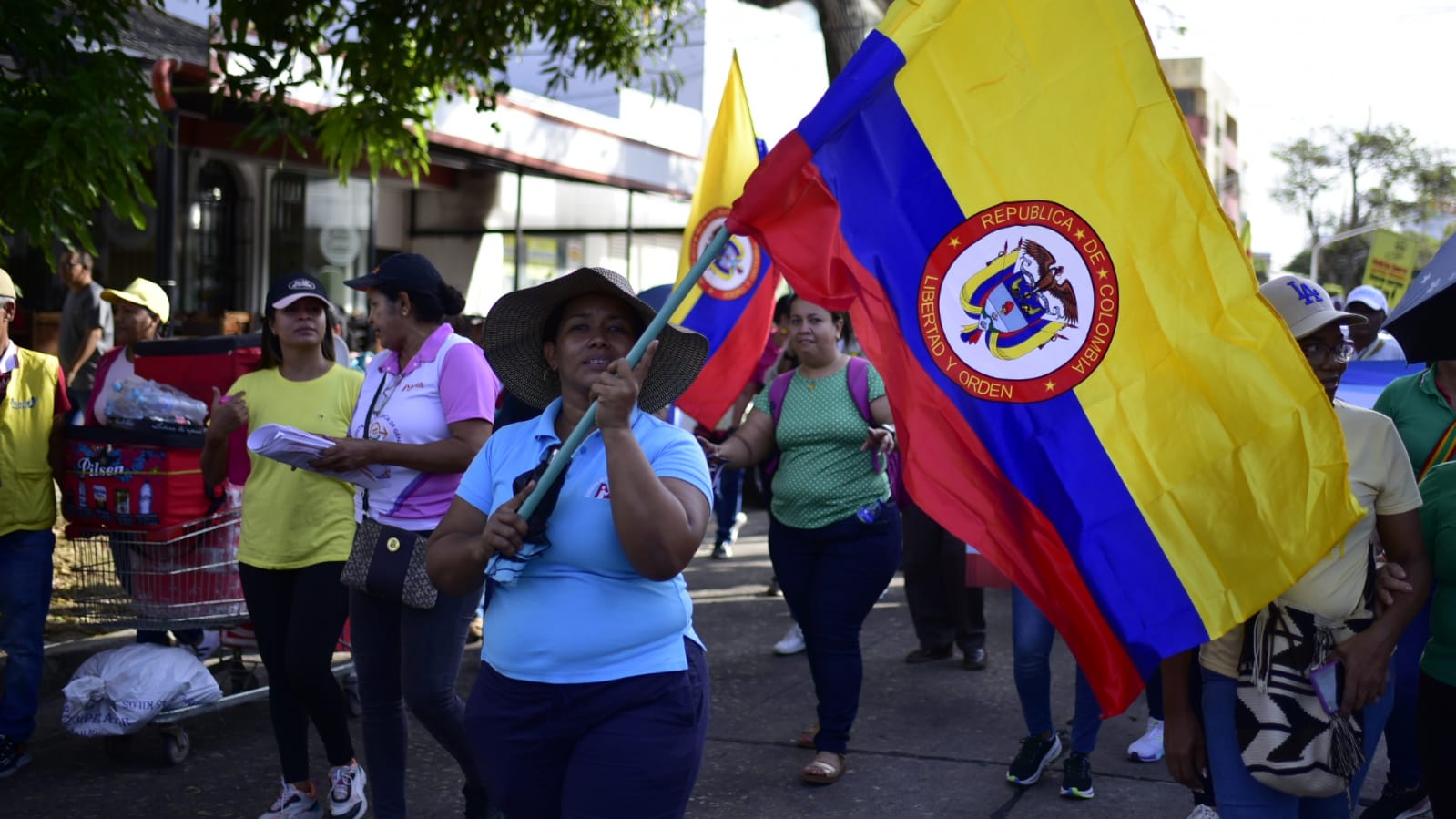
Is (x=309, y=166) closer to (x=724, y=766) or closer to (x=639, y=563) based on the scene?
(x=724, y=766)

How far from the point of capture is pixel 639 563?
9.60ft

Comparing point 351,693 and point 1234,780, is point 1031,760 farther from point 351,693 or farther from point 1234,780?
point 351,693

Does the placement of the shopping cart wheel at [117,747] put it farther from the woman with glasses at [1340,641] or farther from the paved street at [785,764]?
the woman with glasses at [1340,641]

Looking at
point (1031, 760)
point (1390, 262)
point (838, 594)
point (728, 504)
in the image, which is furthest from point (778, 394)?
point (1390, 262)

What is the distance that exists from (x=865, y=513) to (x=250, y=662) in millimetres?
3676

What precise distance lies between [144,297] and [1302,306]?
5633 millimetres

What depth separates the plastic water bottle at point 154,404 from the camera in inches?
236

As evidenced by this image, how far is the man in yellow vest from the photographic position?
224 inches

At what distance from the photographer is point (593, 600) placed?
119 inches

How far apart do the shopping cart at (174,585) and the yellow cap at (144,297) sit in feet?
4.97

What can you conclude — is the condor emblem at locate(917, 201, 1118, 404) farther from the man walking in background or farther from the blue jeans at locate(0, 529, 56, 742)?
the man walking in background

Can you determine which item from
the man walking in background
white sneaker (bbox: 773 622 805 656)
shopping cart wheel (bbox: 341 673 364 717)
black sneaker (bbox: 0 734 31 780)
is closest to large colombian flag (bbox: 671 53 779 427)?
white sneaker (bbox: 773 622 805 656)

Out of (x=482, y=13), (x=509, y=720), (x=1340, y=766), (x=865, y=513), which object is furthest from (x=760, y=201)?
(x=482, y=13)

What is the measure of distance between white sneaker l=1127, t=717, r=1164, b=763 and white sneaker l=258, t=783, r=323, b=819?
3.37m
